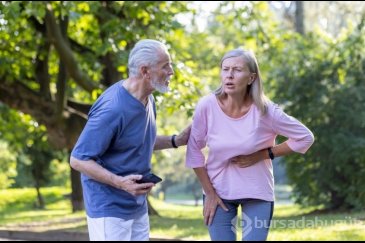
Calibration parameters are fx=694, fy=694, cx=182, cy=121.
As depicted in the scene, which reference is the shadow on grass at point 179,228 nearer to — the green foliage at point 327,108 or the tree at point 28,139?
the tree at point 28,139

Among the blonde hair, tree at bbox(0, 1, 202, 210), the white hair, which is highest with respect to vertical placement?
the white hair

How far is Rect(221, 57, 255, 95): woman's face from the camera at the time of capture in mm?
4258

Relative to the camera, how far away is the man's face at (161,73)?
4027 mm

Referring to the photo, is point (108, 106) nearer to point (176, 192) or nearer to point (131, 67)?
point (131, 67)

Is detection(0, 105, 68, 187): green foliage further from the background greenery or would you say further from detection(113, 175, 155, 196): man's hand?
detection(113, 175, 155, 196): man's hand

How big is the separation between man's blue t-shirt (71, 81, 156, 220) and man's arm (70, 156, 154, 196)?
0.04 m

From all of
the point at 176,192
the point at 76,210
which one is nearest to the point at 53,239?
the point at 76,210

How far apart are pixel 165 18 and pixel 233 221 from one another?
900cm

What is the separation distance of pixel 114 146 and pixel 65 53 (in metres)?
11.1

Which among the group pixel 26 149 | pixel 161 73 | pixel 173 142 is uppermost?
pixel 161 73

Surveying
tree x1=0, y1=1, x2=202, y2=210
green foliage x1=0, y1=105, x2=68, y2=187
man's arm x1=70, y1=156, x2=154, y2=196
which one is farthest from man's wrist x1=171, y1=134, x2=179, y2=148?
green foliage x1=0, y1=105, x2=68, y2=187

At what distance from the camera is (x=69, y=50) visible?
1477 centimetres

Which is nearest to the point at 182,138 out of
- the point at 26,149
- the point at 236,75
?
the point at 236,75

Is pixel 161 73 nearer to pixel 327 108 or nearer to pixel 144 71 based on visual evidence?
pixel 144 71
